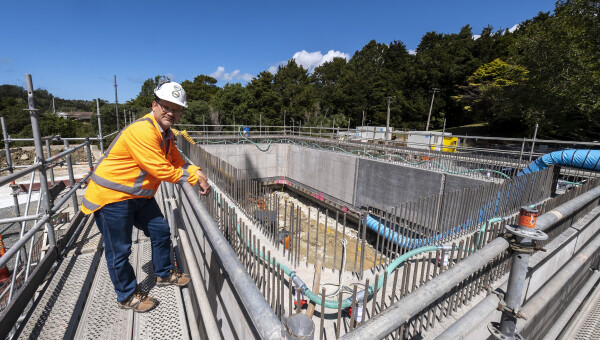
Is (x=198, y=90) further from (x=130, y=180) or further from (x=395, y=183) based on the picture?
(x=130, y=180)

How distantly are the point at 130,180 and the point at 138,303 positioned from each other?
109 centimetres

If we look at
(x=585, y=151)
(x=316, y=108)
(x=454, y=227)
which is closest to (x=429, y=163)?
(x=585, y=151)

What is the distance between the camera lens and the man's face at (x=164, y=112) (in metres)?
2.35

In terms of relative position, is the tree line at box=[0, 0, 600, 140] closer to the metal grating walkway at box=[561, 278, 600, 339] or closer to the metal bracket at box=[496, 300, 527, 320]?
the metal grating walkway at box=[561, 278, 600, 339]

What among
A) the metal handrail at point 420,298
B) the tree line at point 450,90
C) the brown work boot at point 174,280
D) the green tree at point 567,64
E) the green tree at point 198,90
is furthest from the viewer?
the green tree at point 198,90

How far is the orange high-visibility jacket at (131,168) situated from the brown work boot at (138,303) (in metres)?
0.85

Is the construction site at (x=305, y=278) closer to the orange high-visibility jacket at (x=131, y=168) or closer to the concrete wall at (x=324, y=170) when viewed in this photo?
the orange high-visibility jacket at (x=131, y=168)

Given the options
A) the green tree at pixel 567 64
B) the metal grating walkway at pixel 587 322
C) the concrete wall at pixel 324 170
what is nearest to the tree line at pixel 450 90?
the green tree at pixel 567 64

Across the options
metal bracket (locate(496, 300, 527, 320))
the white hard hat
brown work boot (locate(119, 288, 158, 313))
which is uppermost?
the white hard hat

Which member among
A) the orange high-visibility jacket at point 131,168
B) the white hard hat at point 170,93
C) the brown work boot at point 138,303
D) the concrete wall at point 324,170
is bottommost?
the concrete wall at point 324,170

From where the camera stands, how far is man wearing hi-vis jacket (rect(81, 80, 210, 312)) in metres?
2.18

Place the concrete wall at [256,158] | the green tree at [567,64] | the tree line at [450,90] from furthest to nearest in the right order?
the concrete wall at [256,158] → the tree line at [450,90] → the green tree at [567,64]

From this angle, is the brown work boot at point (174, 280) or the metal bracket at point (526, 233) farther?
the brown work boot at point (174, 280)

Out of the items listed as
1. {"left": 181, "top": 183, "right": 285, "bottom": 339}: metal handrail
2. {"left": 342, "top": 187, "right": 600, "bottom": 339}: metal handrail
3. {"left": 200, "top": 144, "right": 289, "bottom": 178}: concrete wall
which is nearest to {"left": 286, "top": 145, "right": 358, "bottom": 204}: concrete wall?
{"left": 200, "top": 144, "right": 289, "bottom": 178}: concrete wall
